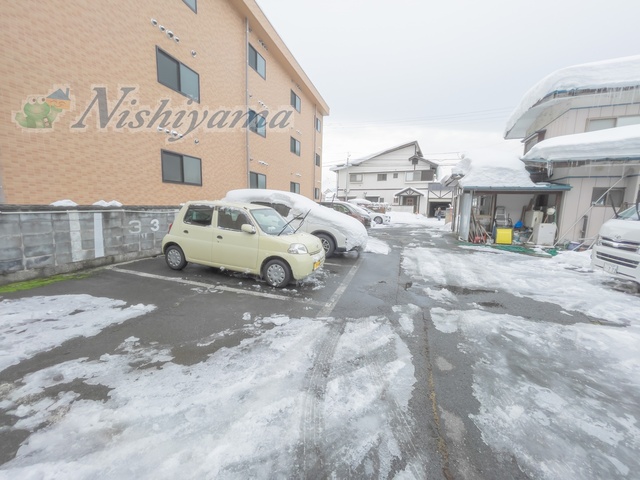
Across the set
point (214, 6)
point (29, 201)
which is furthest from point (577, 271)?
point (214, 6)

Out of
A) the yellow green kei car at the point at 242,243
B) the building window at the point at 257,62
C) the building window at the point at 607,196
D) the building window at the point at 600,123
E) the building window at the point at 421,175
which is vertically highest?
the building window at the point at 257,62

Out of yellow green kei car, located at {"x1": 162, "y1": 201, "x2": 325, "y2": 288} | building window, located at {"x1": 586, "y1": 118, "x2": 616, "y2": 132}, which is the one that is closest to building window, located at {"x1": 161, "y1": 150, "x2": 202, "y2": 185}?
yellow green kei car, located at {"x1": 162, "y1": 201, "x2": 325, "y2": 288}

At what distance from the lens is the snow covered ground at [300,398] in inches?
69.9

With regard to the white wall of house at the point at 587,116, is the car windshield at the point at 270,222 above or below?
below

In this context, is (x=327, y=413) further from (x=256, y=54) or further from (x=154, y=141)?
(x=256, y=54)

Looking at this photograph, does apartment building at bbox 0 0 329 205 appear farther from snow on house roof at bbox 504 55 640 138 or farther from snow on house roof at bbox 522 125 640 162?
snow on house roof at bbox 504 55 640 138

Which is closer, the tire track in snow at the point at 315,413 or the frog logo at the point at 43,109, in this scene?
the tire track in snow at the point at 315,413

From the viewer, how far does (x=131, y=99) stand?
749 cm

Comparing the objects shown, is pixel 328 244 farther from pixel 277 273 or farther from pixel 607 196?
pixel 607 196

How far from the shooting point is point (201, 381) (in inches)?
98.1

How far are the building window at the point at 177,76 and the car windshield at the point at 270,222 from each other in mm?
6314

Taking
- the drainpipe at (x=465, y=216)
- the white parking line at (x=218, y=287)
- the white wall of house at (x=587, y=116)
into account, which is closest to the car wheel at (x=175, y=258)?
the white parking line at (x=218, y=287)

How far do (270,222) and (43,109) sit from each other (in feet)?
17.4

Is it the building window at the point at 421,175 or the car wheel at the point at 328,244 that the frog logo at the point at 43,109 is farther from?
the building window at the point at 421,175
